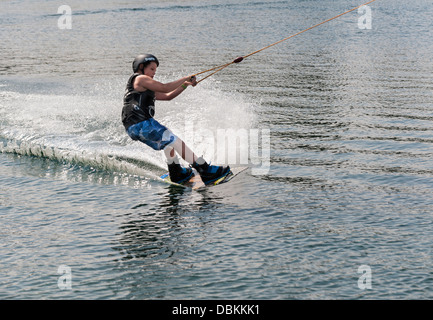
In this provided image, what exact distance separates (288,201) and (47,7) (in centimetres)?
5181

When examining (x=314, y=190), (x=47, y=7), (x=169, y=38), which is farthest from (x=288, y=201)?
(x=47, y=7)

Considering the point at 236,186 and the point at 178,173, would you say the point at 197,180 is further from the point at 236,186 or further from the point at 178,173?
the point at 236,186

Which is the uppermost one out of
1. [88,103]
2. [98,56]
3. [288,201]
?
[98,56]

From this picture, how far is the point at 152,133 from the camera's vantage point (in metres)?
10.6

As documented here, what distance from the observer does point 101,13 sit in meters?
50.3

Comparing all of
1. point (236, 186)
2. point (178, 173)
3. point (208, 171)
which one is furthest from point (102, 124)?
point (236, 186)

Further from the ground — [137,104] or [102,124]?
[137,104]

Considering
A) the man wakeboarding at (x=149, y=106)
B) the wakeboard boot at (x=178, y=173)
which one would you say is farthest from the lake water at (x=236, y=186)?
the man wakeboarding at (x=149, y=106)

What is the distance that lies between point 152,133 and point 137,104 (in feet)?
1.77

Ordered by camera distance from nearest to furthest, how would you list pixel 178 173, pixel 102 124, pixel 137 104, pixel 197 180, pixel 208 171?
pixel 137 104, pixel 208 171, pixel 178 173, pixel 197 180, pixel 102 124

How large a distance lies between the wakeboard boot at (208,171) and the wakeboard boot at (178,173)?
15.6 inches

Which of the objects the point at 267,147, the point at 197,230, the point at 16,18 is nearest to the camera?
the point at 197,230

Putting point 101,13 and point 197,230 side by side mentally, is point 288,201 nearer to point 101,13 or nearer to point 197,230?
point 197,230
